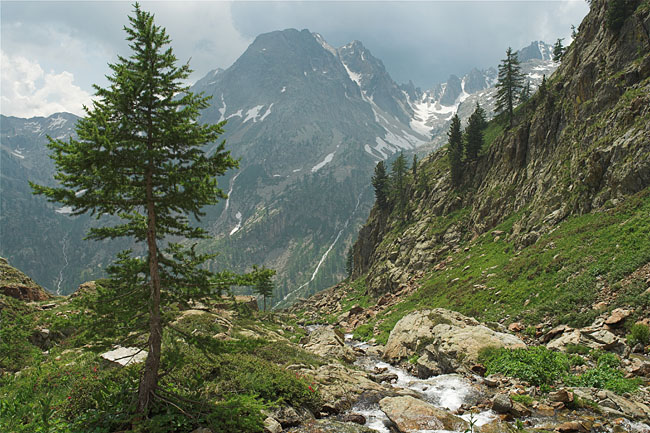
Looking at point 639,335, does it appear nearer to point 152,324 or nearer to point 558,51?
point 152,324

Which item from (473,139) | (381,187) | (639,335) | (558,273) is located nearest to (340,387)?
(639,335)

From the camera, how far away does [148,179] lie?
10.6 meters

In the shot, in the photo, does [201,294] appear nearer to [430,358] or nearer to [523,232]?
[430,358]

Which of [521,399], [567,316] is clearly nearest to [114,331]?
[521,399]

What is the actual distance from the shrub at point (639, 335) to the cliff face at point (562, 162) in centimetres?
1815

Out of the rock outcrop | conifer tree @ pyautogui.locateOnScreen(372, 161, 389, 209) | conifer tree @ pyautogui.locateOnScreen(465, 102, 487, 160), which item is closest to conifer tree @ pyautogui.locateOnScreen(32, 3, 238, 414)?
the rock outcrop

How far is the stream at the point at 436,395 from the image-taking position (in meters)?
11.9

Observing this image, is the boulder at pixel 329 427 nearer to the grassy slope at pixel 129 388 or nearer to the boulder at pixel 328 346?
the grassy slope at pixel 129 388

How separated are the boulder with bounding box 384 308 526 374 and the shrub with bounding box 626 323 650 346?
191 inches

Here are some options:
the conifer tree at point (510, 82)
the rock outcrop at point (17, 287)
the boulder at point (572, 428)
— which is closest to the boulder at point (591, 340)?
the boulder at point (572, 428)

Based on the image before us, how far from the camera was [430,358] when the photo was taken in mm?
20875

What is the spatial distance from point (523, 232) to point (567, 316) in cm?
2172

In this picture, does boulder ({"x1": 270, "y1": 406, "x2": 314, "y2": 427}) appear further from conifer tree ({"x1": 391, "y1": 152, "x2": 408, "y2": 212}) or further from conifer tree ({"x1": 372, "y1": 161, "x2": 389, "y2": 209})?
conifer tree ({"x1": 372, "y1": 161, "x2": 389, "y2": 209})

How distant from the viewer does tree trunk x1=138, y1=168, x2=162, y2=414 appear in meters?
9.58
